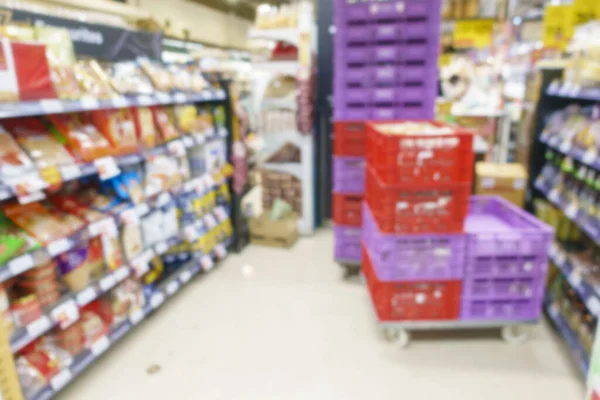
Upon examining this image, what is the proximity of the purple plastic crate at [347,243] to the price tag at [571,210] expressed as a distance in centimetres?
152

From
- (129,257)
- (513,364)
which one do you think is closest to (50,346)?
(129,257)

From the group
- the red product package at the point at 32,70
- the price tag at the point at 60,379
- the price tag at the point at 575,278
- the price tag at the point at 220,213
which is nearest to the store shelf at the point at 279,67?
the price tag at the point at 220,213

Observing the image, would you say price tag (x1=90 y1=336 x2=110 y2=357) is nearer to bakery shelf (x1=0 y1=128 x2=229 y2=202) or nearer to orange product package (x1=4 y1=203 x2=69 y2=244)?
orange product package (x1=4 y1=203 x2=69 y2=244)

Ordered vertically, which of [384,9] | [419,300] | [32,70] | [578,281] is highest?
[384,9]

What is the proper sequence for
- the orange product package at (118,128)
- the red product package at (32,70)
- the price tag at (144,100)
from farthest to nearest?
the price tag at (144,100) < the orange product package at (118,128) < the red product package at (32,70)

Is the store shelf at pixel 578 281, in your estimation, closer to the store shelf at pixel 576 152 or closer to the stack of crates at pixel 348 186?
the store shelf at pixel 576 152

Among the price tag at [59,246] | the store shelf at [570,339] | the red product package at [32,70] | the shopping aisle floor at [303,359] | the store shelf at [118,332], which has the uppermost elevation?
the red product package at [32,70]

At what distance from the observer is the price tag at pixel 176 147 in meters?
3.21

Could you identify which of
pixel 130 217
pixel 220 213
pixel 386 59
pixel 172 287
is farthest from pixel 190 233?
pixel 386 59

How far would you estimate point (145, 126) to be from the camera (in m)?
2.99

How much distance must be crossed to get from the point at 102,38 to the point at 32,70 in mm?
1062

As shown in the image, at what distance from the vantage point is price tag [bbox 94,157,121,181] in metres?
2.46

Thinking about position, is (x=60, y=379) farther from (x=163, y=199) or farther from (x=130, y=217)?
(x=163, y=199)

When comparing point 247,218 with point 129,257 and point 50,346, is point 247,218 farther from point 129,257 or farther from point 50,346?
point 50,346
